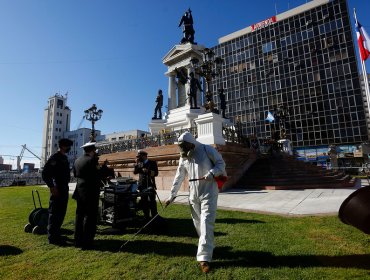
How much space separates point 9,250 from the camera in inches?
177

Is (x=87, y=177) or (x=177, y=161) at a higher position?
(x=177, y=161)

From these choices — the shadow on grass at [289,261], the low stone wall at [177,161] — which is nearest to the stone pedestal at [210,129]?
the low stone wall at [177,161]

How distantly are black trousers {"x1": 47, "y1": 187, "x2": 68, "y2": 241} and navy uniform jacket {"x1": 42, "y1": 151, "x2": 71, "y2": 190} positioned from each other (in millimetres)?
181

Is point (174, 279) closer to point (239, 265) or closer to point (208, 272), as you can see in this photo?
point (208, 272)

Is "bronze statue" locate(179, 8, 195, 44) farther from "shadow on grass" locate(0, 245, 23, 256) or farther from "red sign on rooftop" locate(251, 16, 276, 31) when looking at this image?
"red sign on rooftop" locate(251, 16, 276, 31)

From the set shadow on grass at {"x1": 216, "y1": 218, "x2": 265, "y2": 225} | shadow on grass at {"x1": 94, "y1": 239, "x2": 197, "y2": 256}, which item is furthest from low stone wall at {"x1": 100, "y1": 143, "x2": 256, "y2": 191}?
shadow on grass at {"x1": 94, "y1": 239, "x2": 197, "y2": 256}

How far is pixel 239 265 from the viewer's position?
3.55 meters

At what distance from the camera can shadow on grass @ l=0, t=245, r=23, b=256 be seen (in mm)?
4347

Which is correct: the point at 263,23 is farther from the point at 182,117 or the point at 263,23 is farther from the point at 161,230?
the point at 161,230

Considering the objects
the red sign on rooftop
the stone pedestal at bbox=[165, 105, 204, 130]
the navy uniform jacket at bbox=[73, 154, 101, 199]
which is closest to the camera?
the navy uniform jacket at bbox=[73, 154, 101, 199]

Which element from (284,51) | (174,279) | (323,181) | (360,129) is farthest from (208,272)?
(284,51)

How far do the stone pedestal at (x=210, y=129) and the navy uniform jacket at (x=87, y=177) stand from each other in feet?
28.7

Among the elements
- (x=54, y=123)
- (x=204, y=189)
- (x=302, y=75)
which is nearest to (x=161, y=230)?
(x=204, y=189)

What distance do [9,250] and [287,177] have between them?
12782 millimetres
